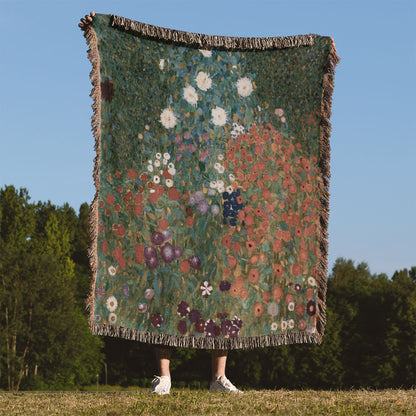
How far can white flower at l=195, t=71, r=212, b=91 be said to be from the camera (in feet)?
26.8

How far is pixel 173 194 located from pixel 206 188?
0.42 m

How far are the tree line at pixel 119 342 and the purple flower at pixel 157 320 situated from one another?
28.2 m

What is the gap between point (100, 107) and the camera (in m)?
7.69

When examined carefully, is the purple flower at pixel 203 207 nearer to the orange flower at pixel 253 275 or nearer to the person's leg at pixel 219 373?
the orange flower at pixel 253 275

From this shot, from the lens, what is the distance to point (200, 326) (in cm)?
776

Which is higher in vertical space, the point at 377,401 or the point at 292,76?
→ the point at 292,76

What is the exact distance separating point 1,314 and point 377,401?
105 feet

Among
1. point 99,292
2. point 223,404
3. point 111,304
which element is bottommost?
point 223,404

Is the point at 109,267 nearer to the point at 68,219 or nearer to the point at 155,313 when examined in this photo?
the point at 155,313

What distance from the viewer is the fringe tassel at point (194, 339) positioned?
751 cm

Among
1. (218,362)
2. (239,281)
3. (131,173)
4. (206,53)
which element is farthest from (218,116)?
(218,362)

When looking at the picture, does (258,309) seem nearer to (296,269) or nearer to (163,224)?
(296,269)

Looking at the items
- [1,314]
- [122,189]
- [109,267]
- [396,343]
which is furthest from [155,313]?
[396,343]

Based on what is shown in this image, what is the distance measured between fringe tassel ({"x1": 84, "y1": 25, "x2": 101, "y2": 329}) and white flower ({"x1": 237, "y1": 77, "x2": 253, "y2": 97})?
1.78 m
